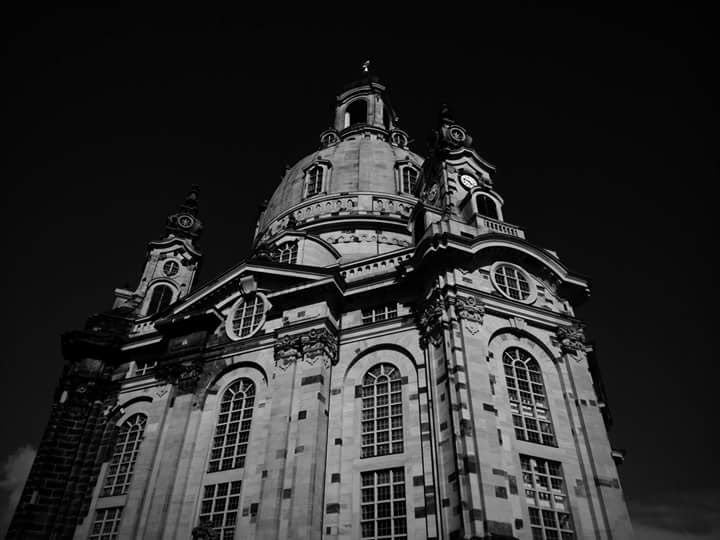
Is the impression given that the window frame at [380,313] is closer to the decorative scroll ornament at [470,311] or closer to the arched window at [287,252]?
the decorative scroll ornament at [470,311]

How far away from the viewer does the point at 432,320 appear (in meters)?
27.0

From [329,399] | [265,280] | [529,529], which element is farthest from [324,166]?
[529,529]

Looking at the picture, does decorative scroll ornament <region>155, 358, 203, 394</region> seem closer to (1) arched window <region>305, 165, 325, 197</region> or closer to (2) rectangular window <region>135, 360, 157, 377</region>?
(2) rectangular window <region>135, 360, 157, 377</region>

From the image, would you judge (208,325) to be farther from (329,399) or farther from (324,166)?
(324,166)

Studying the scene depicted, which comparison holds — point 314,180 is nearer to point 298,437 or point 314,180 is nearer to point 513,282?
point 513,282

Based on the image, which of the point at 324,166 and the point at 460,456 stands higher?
the point at 324,166

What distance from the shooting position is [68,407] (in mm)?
32969

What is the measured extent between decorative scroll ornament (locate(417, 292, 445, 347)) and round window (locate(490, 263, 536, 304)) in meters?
3.65

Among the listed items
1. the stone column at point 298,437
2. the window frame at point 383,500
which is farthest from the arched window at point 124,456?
the window frame at point 383,500

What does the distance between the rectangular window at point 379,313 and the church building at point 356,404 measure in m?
0.12

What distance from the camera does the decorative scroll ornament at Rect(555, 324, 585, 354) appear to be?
1103 inches

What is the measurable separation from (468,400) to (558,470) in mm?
5179

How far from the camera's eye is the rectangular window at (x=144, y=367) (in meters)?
34.5

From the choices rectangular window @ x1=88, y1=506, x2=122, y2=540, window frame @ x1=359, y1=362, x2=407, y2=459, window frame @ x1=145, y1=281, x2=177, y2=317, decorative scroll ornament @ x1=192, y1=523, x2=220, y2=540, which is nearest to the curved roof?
window frame @ x1=145, y1=281, x2=177, y2=317
